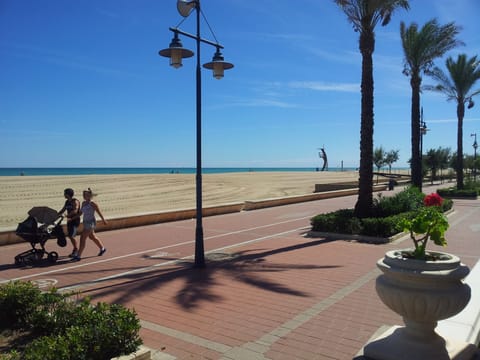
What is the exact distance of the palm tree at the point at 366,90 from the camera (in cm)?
1316

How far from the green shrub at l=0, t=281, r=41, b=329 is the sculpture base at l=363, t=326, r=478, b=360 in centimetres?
372

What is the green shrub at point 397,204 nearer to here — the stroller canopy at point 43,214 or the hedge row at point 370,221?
the hedge row at point 370,221

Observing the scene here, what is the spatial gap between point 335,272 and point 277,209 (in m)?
12.2

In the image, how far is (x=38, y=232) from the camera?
27.6 feet

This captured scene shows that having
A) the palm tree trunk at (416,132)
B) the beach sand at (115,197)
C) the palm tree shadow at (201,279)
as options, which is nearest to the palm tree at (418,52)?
the palm tree trunk at (416,132)

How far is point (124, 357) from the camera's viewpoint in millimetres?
3742

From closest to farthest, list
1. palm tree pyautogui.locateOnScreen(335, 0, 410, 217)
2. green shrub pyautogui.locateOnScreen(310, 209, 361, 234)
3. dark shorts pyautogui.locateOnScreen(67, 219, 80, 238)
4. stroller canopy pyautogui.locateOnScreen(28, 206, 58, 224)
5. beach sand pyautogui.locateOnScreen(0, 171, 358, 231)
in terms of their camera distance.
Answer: stroller canopy pyautogui.locateOnScreen(28, 206, 58, 224), dark shorts pyautogui.locateOnScreen(67, 219, 80, 238), green shrub pyautogui.locateOnScreen(310, 209, 361, 234), palm tree pyautogui.locateOnScreen(335, 0, 410, 217), beach sand pyautogui.locateOnScreen(0, 171, 358, 231)

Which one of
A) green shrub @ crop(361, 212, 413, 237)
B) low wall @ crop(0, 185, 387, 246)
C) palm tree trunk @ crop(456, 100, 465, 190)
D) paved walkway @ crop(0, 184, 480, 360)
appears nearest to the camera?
paved walkway @ crop(0, 184, 480, 360)

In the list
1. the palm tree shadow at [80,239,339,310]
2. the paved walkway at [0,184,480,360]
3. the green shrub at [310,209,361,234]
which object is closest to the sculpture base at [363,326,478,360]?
the paved walkway at [0,184,480,360]

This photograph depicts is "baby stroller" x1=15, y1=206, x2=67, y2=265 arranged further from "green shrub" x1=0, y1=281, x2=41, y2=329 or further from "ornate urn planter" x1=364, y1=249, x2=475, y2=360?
"ornate urn planter" x1=364, y1=249, x2=475, y2=360

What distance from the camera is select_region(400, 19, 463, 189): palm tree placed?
844 inches

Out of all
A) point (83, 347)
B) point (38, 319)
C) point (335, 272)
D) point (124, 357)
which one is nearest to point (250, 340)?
point (124, 357)

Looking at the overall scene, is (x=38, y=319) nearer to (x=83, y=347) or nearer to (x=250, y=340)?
(x=83, y=347)

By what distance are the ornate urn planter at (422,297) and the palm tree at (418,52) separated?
1949 centimetres
